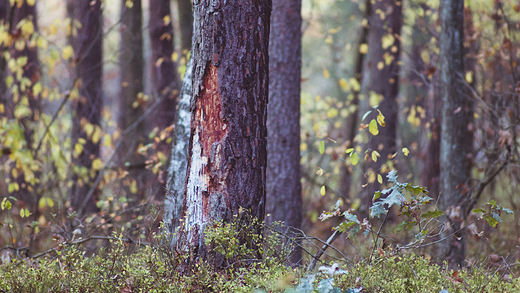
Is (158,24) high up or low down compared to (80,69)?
up

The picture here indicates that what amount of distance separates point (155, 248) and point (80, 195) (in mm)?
4903

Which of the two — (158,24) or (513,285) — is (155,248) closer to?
(513,285)

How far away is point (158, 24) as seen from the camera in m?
8.13

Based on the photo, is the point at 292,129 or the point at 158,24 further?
the point at 158,24

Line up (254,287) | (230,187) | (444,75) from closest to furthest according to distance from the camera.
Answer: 1. (254,287)
2. (230,187)
3. (444,75)

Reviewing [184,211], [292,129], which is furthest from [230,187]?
[292,129]

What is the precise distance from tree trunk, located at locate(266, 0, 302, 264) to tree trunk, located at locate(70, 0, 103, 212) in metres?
3.78

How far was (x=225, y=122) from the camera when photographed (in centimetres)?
311

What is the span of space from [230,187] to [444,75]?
364 cm

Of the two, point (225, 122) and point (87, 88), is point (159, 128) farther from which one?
point (225, 122)

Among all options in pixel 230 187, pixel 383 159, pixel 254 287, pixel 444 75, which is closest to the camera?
pixel 254 287

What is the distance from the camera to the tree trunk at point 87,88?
7410mm

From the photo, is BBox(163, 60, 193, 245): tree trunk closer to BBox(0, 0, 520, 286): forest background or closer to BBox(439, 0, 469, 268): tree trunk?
BBox(0, 0, 520, 286): forest background

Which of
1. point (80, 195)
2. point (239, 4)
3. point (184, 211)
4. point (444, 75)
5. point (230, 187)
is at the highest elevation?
point (239, 4)
